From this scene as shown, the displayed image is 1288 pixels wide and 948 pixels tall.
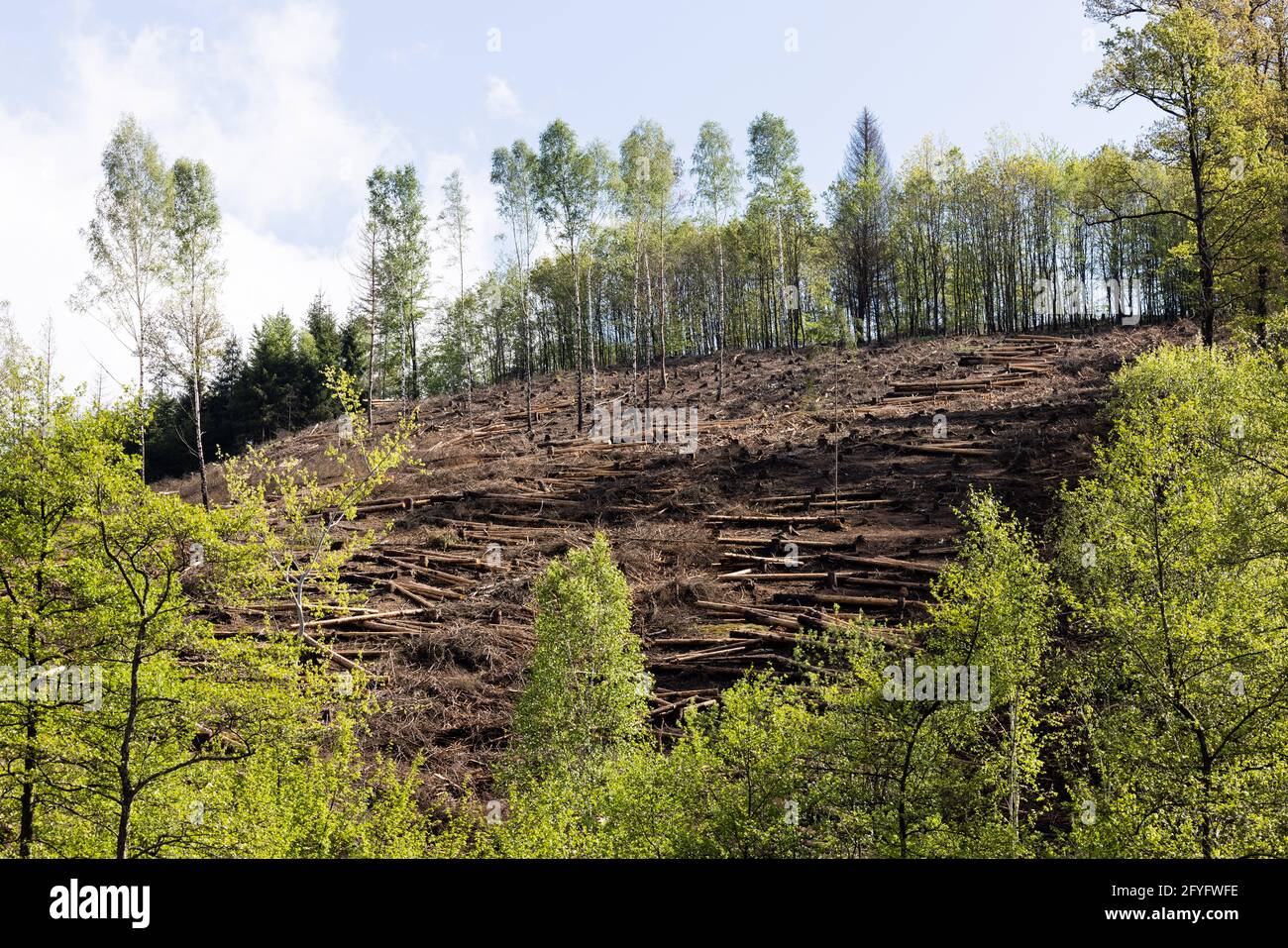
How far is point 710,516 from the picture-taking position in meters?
27.6

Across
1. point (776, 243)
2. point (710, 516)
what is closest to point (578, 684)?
point (710, 516)

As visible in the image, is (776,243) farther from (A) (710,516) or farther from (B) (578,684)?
(B) (578,684)

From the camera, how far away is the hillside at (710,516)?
20016 mm

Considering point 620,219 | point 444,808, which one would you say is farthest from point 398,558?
point 620,219

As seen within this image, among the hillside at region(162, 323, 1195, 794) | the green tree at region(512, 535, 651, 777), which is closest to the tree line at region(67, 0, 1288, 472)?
the hillside at region(162, 323, 1195, 794)

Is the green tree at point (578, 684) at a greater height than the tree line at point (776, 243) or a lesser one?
lesser

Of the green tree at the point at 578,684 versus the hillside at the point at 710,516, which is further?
the hillside at the point at 710,516

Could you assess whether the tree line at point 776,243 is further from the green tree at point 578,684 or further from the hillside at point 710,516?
the green tree at point 578,684

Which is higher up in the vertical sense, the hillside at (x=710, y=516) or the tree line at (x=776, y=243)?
the tree line at (x=776, y=243)

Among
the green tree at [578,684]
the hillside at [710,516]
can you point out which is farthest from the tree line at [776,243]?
the green tree at [578,684]

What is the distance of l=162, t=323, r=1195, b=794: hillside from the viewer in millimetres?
20016
